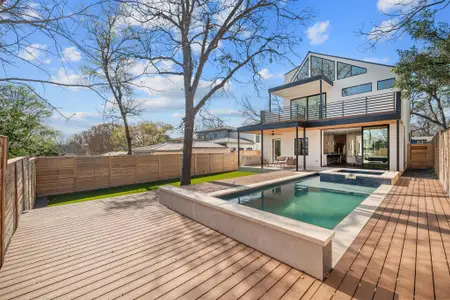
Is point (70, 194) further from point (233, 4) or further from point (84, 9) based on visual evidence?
point (233, 4)

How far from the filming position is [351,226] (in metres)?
3.83

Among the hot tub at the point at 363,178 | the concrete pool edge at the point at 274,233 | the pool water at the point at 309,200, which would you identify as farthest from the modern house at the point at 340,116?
the concrete pool edge at the point at 274,233

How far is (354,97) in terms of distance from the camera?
13.5 meters

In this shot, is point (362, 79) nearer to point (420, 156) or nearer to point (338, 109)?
point (338, 109)

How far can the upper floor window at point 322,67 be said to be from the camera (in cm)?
1470

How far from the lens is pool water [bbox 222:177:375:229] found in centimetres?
562

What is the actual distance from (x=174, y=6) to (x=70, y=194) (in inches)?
333

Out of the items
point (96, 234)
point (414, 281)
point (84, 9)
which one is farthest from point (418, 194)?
point (84, 9)

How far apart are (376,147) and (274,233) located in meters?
12.1

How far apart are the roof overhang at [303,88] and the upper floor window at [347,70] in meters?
0.94

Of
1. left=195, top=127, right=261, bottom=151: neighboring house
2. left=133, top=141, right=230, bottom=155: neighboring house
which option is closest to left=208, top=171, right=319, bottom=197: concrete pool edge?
left=133, top=141, right=230, bottom=155: neighboring house

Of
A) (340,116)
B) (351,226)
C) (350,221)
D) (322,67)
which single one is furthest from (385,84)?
(351,226)

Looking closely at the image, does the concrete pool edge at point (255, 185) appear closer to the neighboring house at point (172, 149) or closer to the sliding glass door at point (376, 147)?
the sliding glass door at point (376, 147)

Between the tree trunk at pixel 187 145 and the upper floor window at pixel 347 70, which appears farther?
the upper floor window at pixel 347 70
